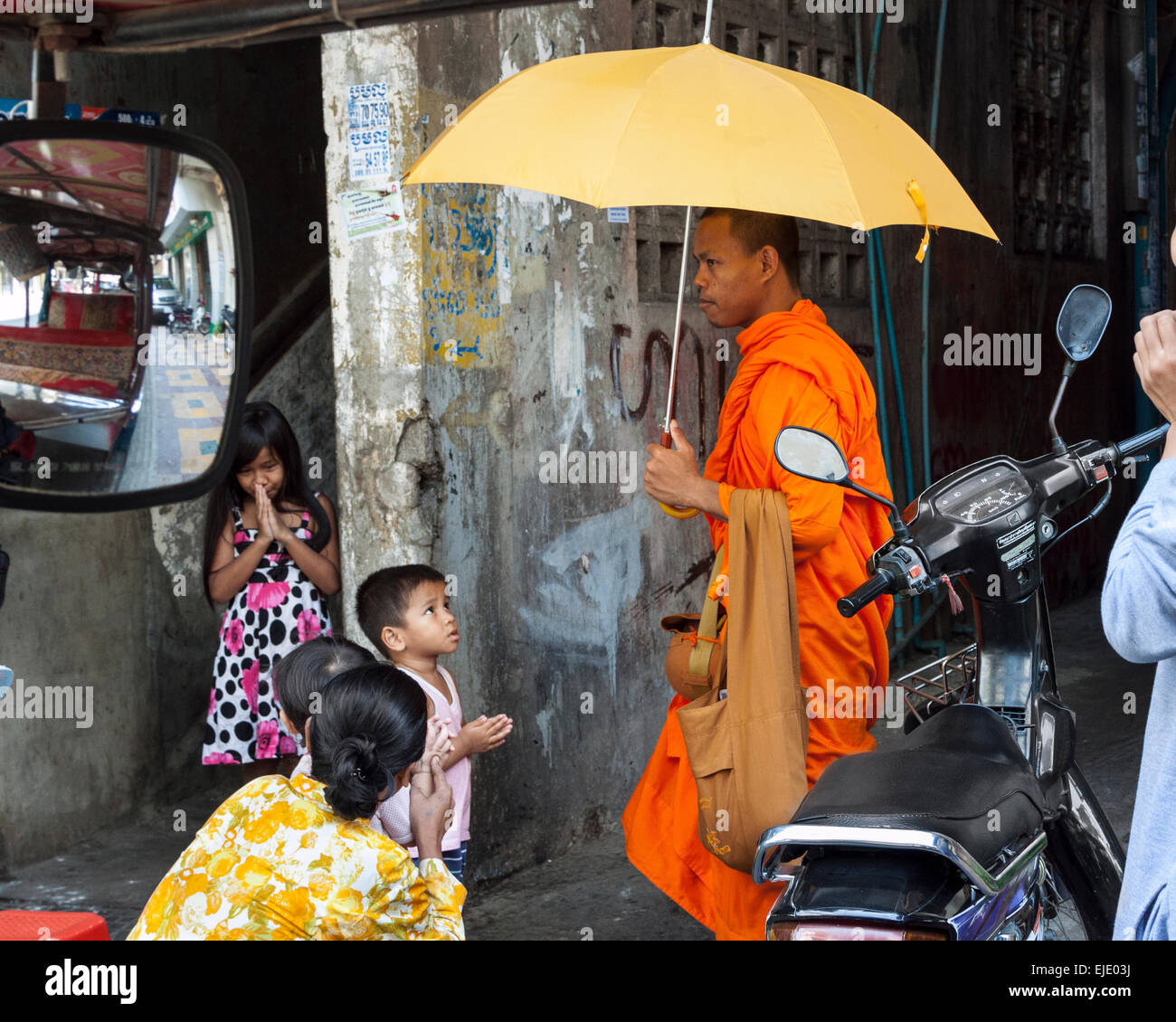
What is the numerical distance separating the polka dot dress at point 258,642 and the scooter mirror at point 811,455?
2.15 m

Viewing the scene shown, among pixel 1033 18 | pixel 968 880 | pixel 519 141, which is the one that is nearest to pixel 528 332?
pixel 519 141

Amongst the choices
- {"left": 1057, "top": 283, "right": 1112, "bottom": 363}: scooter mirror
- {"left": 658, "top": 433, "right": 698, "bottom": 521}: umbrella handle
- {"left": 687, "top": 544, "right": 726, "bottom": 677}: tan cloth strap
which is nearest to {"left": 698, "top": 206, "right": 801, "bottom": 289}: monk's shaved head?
{"left": 658, "top": 433, "right": 698, "bottom": 521}: umbrella handle

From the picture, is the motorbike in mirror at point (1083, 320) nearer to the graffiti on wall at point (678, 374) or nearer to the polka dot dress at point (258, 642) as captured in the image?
the graffiti on wall at point (678, 374)

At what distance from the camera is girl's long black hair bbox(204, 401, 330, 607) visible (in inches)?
159

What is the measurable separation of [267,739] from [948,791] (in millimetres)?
2616

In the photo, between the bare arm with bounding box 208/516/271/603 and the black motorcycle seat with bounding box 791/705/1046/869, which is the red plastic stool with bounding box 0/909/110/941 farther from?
the bare arm with bounding box 208/516/271/603

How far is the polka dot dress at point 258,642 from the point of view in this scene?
162 inches

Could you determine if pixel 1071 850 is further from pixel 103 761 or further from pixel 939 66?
pixel 939 66

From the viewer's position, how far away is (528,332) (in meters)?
4.25

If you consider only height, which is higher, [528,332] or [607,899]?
[528,332]

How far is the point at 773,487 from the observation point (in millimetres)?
3229

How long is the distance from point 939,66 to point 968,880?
584 centimetres

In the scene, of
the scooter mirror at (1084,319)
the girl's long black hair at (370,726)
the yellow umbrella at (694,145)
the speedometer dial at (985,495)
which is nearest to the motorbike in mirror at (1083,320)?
the scooter mirror at (1084,319)

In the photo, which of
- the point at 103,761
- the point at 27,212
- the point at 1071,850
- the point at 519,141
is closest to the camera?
the point at 27,212
